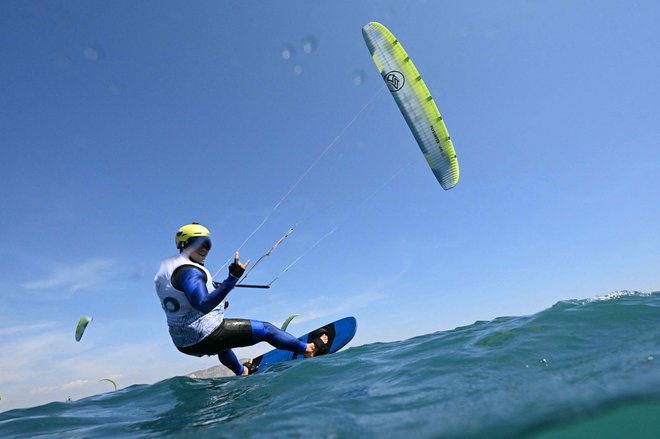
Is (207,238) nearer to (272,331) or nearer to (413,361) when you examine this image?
(272,331)

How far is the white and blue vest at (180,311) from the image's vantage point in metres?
6.80

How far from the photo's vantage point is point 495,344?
6.54 m

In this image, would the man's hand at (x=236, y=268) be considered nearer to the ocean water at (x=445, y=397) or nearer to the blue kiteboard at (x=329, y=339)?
the ocean water at (x=445, y=397)

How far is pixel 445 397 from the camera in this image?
4613 mm

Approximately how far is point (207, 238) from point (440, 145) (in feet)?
27.4

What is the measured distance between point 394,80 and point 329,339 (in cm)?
836

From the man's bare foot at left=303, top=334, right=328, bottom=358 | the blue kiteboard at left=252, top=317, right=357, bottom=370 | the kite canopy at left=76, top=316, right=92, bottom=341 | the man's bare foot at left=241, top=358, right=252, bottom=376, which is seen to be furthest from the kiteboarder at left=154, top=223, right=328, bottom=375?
the kite canopy at left=76, top=316, right=92, bottom=341

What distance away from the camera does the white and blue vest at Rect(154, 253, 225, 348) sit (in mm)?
6797

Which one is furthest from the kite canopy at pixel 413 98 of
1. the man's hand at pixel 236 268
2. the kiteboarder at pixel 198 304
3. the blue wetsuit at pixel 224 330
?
the man's hand at pixel 236 268

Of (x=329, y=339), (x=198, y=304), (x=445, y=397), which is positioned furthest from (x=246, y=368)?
(x=445, y=397)

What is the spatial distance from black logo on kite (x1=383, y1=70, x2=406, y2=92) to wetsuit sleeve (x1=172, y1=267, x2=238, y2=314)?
876 cm

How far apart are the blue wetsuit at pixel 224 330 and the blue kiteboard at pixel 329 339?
1046 mm

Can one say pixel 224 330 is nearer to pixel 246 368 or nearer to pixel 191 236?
pixel 191 236

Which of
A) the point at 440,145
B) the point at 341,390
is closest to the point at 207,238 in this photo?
the point at 341,390
